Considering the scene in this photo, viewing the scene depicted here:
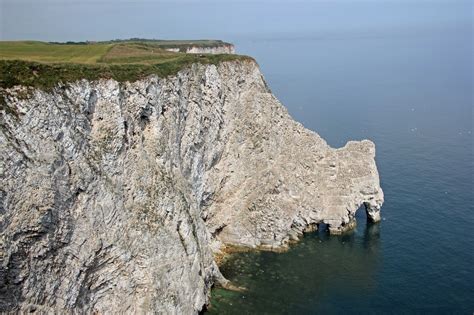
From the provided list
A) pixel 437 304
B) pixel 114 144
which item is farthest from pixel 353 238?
pixel 114 144

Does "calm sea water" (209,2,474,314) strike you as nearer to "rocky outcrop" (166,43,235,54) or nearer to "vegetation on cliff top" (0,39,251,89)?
"vegetation on cliff top" (0,39,251,89)

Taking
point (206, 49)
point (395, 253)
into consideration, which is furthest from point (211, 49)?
point (395, 253)

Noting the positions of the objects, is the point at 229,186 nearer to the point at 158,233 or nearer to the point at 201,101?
the point at 201,101

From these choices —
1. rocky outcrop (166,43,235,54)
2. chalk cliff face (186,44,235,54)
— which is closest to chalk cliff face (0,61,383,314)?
rocky outcrop (166,43,235,54)

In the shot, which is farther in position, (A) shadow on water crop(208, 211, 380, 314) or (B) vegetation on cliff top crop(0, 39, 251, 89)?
(A) shadow on water crop(208, 211, 380, 314)

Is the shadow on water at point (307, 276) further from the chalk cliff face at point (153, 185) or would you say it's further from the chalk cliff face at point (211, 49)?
the chalk cliff face at point (211, 49)

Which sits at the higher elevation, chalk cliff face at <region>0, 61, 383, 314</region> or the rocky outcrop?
the rocky outcrop
